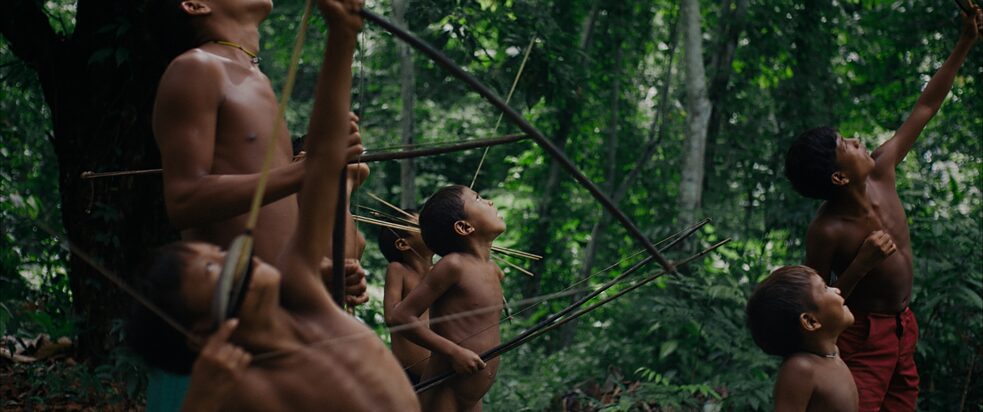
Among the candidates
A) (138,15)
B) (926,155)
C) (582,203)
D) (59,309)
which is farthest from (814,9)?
(59,309)

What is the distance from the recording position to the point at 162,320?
1981 millimetres

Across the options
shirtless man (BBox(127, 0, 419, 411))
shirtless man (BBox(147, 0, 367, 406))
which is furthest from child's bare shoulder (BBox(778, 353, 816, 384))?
shirtless man (BBox(127, 0, 419, 411))

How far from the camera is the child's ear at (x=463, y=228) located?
402 cm

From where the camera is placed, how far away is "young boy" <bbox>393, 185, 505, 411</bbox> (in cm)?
383

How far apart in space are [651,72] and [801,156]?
8.86 meters

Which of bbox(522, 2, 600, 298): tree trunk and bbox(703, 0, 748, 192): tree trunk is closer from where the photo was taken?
bbox(703, 0, 748, 192): tree trunk

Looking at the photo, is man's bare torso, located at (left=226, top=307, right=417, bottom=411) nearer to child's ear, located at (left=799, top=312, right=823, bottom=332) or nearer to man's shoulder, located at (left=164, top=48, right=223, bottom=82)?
man's shoulder, located at (left=164, top=48, right=223, bottom=82)

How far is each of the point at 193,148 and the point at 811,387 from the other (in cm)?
212

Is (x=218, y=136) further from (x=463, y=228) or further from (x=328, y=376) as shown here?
(x=463, y=228)

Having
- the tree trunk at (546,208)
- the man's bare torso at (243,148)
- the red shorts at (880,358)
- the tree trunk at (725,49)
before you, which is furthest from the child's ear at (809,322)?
the tree trunk at (546,208)

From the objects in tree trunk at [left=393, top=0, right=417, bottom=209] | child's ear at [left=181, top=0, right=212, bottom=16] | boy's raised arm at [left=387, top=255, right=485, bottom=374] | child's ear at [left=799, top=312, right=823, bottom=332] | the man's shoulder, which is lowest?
tree trunk at [left=393, top=0, right=417, bottom=209]

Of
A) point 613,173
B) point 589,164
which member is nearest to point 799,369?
point 613,173

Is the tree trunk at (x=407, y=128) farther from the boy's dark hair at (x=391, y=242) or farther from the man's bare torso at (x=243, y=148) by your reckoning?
the man's bare torso at (x=243, y=148)

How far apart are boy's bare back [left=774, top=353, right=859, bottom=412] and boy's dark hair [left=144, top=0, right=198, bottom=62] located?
2153 mm
